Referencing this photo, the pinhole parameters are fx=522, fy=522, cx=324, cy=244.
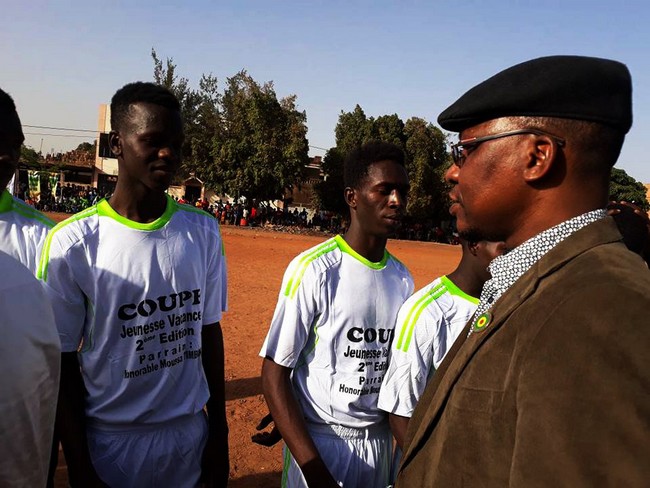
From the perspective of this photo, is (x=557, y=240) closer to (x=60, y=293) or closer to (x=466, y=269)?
(x=466, y=269)

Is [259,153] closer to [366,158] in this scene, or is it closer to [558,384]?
[366,158]

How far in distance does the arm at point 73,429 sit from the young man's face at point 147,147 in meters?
0.97

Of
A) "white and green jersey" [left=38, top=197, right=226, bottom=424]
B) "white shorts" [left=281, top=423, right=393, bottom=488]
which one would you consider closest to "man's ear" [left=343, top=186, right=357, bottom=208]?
"white and green jersey" [left=38, top=197, right=226, bottom=424]

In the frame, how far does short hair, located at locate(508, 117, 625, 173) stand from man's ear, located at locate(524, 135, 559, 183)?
0.11 ft

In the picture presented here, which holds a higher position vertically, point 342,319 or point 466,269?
point 466,269

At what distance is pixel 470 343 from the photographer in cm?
143

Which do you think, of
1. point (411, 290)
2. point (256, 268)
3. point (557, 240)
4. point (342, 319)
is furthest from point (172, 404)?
point (256, 268)

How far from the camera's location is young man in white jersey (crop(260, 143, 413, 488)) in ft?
9.70

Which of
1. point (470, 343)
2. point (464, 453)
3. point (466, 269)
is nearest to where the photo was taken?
point (464, 453)

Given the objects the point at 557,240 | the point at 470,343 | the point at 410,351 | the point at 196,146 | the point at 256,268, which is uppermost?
the point at 196,146

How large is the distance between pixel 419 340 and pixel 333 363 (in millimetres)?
517

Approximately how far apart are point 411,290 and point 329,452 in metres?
1.12

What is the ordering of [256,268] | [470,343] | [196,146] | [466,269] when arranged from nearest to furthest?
[470,343] < [466,269] < [256,268] < [196,146]

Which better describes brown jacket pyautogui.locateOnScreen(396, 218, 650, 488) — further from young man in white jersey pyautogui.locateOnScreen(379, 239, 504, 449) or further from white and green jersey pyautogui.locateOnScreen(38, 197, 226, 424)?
white and green jersey pyautogui.locateOnScreen(38, 197, 226, 424)
